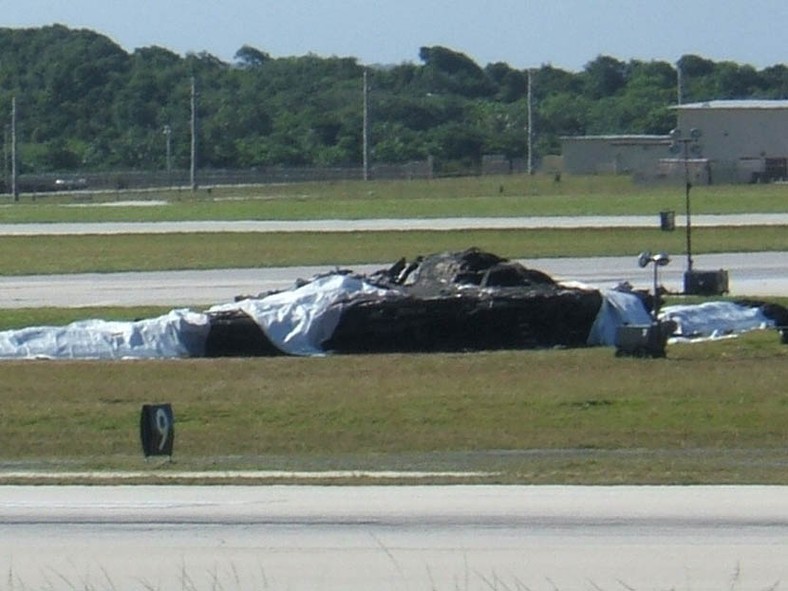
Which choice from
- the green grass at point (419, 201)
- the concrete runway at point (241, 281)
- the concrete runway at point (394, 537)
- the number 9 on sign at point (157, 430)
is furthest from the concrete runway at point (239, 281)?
the green grass at point (419, 201)

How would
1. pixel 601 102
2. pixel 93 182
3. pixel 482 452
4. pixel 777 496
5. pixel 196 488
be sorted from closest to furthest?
pixel 777 496, pixel 196 488, pixel 482 452, pixel 93 182, pixel 601 102

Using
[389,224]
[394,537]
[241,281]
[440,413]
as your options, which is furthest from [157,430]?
[389,224]

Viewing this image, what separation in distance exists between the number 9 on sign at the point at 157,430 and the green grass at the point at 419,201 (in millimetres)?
58304

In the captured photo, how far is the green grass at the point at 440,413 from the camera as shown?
1750cm

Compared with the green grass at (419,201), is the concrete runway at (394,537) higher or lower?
lower

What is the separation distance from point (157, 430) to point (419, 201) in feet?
254

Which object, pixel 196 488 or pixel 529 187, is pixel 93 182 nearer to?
pixel 529 187

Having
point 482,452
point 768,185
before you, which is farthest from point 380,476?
point 768,185

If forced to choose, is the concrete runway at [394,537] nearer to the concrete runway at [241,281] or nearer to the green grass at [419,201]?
the concrete runway at [241,281]

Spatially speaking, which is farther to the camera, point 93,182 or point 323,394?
point 93,182

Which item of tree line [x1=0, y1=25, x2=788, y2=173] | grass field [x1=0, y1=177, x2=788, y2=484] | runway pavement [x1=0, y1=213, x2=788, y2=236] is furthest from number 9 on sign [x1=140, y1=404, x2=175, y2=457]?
tree line [x1=0, y1=25, x2=788, y2=173]

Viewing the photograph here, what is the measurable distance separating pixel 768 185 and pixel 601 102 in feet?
295

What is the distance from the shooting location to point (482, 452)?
18.7 metres

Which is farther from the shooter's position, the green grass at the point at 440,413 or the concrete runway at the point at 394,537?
the green grass at the point at 440,413
